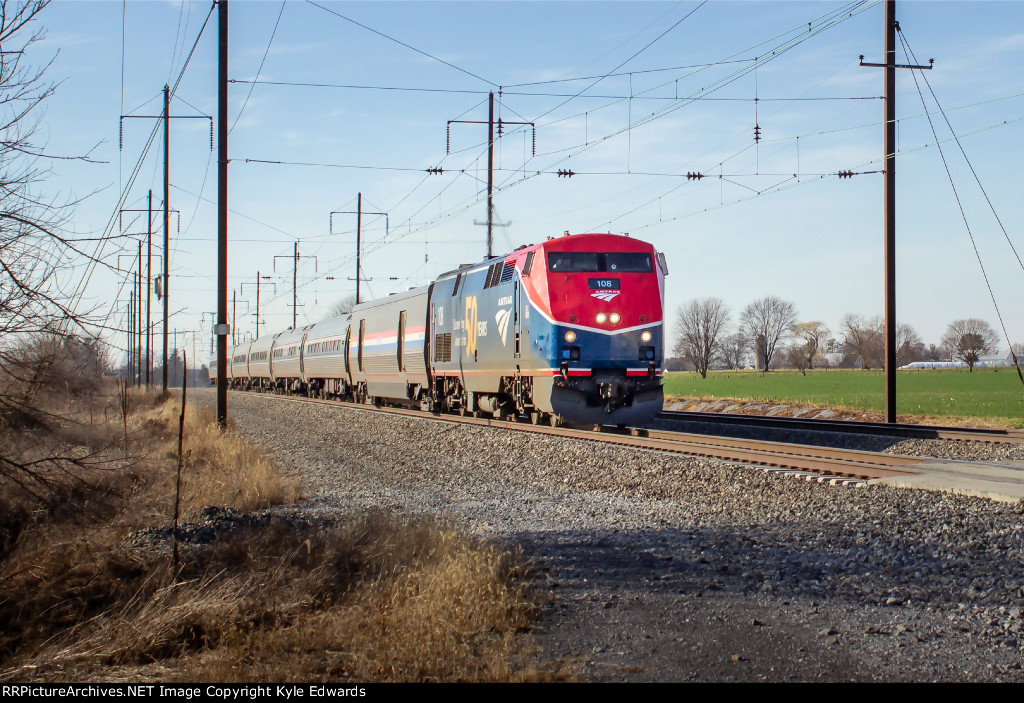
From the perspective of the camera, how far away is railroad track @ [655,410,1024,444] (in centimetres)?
1658

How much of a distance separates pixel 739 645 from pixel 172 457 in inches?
408

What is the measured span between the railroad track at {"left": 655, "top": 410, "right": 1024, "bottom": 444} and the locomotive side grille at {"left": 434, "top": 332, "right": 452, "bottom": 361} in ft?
20.0

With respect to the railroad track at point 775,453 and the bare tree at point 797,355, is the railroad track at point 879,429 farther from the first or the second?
the bare tree at point 797,355

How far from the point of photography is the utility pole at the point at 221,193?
19.5m

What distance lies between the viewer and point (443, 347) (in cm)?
2461

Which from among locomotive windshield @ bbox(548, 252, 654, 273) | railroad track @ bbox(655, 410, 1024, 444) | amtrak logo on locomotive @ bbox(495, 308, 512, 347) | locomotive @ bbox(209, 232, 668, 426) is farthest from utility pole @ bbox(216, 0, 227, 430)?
railroad track @ bbox(655, 410, 1024, 444)

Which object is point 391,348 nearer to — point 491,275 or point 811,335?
point 491,275

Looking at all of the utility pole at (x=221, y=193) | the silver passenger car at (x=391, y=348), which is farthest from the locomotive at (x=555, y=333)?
the utility pole at (x=221, y=193)

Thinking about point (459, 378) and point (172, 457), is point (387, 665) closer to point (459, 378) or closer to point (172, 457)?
point (172, 457)

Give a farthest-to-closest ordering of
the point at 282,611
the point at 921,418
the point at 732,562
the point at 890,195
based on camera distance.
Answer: the point at 921,418
the point at 890,195
the point at 732,562
the point at 282,611

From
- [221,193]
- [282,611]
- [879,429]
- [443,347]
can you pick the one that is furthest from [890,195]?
[282,611]

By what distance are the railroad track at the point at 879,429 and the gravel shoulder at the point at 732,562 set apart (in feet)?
21.1

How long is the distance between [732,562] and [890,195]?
Result: 17.4 meters

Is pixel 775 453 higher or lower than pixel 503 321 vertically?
lower
